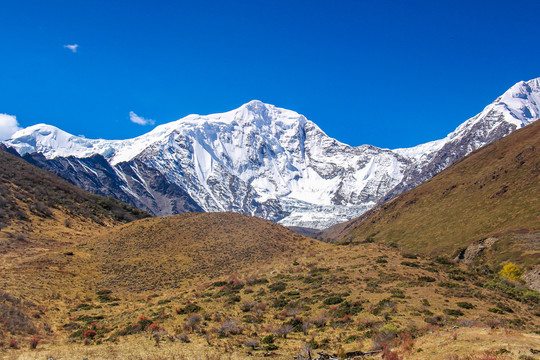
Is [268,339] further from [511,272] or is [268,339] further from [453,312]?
[511,272]

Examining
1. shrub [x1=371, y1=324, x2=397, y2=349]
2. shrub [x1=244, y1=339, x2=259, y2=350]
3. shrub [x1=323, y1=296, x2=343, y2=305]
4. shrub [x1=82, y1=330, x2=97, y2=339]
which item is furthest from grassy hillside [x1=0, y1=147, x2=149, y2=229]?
shrub [x1=371, y1=324, x2=397, y2=349]

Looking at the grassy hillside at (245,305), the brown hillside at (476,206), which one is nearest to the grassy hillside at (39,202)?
the grassy hillside at (245,305)

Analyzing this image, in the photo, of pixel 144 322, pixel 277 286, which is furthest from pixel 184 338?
pixel 277 286

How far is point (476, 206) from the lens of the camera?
109m

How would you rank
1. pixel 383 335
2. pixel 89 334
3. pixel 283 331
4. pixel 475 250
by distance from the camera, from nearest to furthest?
pixel 383 335 → pixel 283 331 → pixel 89 334 → pixel 475 250

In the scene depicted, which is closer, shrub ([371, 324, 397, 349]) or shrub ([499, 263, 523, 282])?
shrub ([371, 324, 397, 349])

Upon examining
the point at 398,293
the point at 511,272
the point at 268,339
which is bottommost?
the point at 511,272

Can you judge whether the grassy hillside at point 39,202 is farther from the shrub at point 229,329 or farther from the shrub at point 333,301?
the shrub at point 333,301

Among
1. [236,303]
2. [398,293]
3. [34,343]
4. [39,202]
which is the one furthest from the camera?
[39,202]

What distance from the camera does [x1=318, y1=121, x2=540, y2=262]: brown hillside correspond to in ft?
295

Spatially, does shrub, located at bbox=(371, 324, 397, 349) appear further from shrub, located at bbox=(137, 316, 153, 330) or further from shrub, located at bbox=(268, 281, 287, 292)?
shrub, located at bbox=(137, 316, 153, 330)

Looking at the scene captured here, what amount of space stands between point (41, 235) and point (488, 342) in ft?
201

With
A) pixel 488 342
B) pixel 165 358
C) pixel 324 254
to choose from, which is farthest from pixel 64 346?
pixel 324 254

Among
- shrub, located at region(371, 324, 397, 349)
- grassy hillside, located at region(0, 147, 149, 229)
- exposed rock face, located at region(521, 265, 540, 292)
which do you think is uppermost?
grassy hillside, located at region(0, 147, 149, 229)
